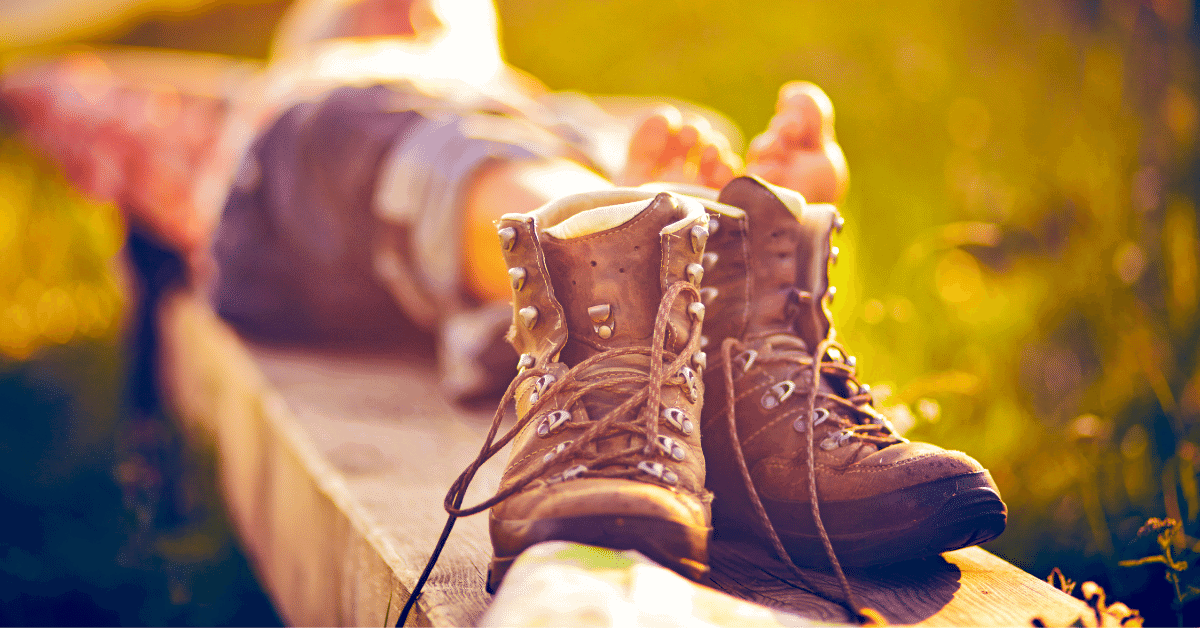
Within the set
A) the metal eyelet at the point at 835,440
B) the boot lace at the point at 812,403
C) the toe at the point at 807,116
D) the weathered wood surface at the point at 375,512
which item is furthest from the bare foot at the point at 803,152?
the weathered wood surface at the point at 375,512

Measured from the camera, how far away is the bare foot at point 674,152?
42.1 inches

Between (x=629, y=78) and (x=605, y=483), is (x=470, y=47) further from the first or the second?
(x=629, y=78)

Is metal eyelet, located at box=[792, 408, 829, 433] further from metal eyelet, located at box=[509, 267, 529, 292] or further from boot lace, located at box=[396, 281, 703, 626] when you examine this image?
metal eyelet, located at box=[509, 267, 529, 292]

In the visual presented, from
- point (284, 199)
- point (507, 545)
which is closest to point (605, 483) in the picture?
point (507, 545)

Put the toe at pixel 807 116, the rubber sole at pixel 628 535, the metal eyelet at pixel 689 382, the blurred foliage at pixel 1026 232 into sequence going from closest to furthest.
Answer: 1. the rubber sole at pixel 628 535
2. the metal eyelet at pixel 689 382
3. the toe at pixel 807 116
4. the blurred foliage at pixel 1026 232

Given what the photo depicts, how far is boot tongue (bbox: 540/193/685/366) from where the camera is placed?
0.74 meters

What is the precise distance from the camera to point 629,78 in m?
3.71

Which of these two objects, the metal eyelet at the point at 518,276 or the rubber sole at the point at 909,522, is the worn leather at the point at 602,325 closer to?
the metal eyelet at the point at 518,276

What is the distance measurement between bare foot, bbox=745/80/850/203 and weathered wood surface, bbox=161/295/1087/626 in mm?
456

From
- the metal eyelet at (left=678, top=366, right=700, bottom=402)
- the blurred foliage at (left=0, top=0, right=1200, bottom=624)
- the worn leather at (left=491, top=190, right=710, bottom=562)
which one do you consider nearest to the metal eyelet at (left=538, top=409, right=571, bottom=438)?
the worn leather at (left=491, top=190, right=710, bottom=562)

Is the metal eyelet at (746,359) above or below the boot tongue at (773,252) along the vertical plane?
below

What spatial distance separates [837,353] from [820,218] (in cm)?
15

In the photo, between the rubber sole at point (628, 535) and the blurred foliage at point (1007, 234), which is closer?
the rubber sole at point (628, 535)

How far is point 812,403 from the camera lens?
2.59ft
